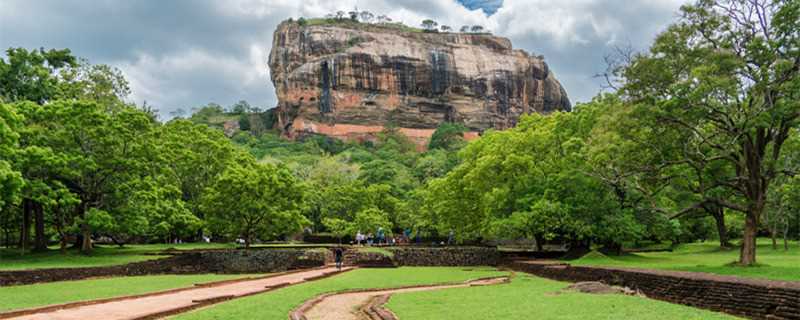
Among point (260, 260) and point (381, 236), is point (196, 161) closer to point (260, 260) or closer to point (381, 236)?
point (260, 260)

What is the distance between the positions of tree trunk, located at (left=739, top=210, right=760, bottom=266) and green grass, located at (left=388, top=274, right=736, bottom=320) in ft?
24.4

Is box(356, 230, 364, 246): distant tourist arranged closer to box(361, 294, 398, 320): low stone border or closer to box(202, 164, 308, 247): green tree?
box(202, 164, 308, 247): green tree

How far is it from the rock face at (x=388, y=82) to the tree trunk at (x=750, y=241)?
9184 centimetres

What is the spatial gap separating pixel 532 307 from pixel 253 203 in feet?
67.9

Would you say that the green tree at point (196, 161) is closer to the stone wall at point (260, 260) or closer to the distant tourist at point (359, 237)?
the stone wall at point (260, 260)

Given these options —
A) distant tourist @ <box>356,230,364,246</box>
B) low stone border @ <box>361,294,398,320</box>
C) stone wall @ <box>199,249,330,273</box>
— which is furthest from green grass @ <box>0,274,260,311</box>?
distant tourist @ <box>356,230,364,246</box>

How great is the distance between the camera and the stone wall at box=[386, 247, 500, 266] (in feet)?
100

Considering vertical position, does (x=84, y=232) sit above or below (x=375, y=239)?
above

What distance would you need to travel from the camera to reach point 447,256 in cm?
3098

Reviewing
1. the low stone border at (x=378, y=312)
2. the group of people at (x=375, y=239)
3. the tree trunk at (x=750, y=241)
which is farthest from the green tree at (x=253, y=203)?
the tree trunk at (x=750, y=241)

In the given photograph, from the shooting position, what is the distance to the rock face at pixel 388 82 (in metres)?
110

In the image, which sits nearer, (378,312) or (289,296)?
(378,312)

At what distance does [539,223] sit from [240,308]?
1763cm

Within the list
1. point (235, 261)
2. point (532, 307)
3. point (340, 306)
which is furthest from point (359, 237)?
point (532, 307)
